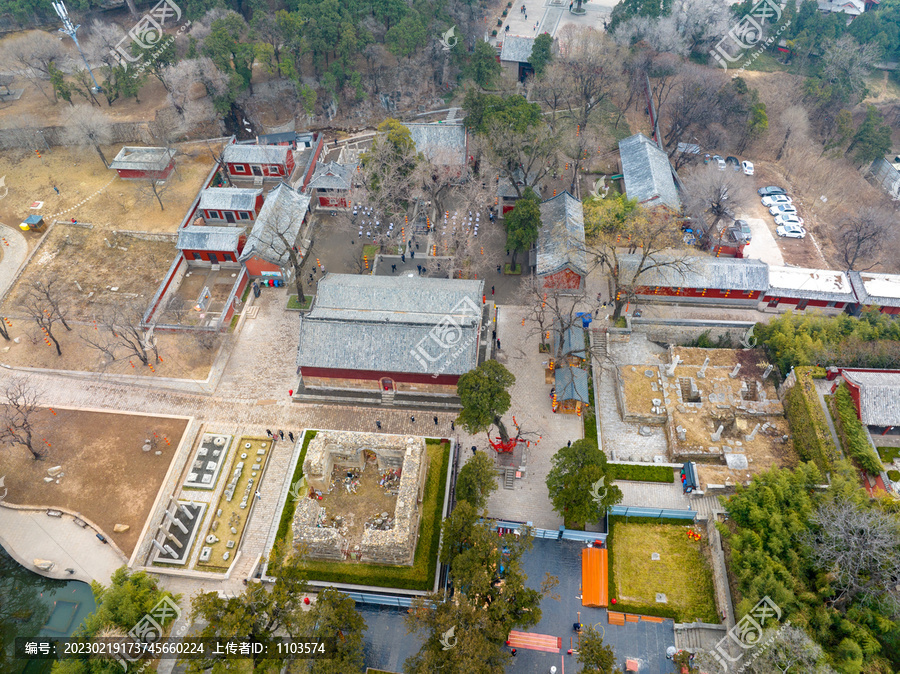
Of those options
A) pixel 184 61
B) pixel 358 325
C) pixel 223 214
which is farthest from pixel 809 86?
pixel 184 61

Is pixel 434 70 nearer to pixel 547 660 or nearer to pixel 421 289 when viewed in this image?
pixel 421 289

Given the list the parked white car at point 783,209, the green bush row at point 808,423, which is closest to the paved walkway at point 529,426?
the green bush row at point 808,423

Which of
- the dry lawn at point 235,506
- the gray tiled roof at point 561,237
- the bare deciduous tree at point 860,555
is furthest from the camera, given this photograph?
the gray tiled roof at point 561,237

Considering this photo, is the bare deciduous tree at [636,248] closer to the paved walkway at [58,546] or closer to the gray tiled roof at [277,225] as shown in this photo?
the gray tiled roof at [277,225]

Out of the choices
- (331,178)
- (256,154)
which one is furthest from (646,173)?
(256,154)

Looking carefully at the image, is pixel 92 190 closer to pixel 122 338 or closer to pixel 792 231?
pixel 122 338
